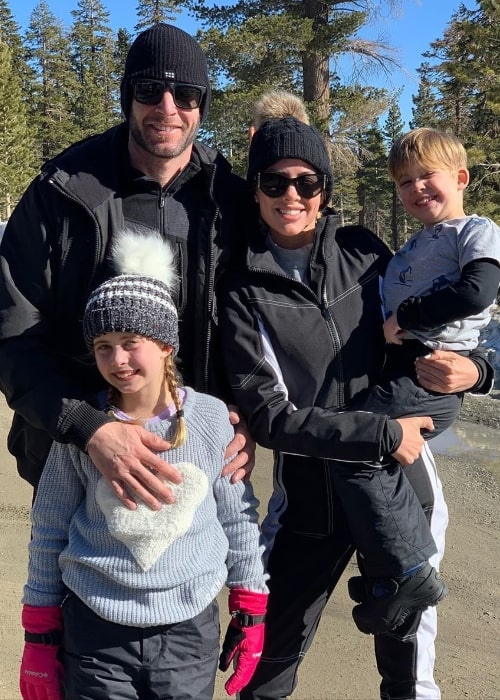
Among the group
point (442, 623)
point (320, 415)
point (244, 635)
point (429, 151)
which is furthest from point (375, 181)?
point (244, 635)

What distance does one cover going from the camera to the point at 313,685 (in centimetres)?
337

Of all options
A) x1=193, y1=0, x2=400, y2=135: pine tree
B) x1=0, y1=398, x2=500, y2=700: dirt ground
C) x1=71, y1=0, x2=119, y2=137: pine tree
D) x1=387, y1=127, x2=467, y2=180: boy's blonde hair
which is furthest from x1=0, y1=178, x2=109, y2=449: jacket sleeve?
x1=71, y1=0, x2=119, y2=137: pine tree

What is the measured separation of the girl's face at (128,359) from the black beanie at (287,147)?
869 mm

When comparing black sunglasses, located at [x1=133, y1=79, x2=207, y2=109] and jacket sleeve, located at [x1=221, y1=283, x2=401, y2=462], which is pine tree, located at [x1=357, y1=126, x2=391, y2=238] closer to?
black sunglasses, located at [x1=133, y1=79, x2=207, y2=109]

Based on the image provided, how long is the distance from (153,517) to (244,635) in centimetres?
56

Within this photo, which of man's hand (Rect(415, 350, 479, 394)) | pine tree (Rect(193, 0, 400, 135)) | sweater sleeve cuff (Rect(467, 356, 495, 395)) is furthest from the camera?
pine tree (Rect(193, 0, 400, 135))

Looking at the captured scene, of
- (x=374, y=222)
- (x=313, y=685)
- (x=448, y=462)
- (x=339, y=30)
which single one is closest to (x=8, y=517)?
(x=313, y=685)

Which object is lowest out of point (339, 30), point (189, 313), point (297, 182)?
point (189, 313)

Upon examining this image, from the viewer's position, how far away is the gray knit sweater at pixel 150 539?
204 centimetres

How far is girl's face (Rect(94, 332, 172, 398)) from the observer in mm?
2105

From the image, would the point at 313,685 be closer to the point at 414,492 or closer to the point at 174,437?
the point at 414,492

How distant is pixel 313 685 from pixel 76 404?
7.06 ft

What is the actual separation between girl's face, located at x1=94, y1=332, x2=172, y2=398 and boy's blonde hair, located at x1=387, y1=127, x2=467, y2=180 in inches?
54.3

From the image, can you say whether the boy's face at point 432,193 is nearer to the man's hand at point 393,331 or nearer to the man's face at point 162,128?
the man's hand at point 393,331
